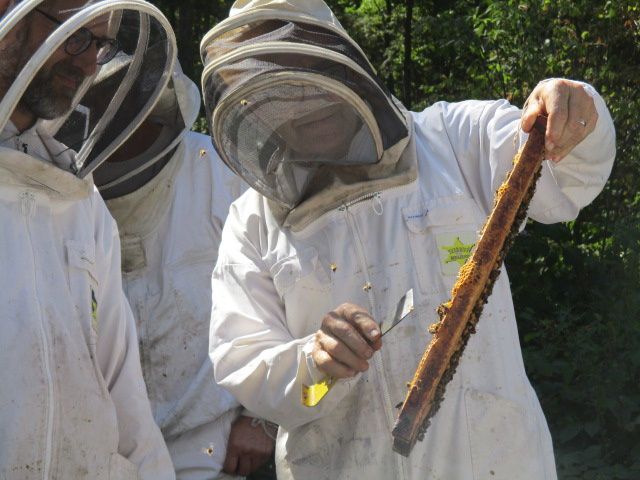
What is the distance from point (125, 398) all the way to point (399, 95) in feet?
16.4

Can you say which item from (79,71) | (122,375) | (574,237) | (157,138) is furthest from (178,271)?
(574,237)

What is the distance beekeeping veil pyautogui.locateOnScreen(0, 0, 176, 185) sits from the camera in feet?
8.81

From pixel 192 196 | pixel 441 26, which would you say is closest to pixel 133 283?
pixel 192 196

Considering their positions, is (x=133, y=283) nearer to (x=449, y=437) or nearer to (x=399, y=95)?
(x=449, y=437)

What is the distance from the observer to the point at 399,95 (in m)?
7.78

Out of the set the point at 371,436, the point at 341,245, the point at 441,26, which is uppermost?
the point at 341,245

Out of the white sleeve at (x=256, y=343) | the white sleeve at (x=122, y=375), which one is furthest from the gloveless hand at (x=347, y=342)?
the white sleeve at (x=122, y=375)

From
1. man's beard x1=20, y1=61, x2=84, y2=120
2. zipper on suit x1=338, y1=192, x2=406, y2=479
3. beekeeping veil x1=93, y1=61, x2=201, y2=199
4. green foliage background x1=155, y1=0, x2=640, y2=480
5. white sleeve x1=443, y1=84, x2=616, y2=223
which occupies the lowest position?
green foliage background x1=155, y1=0, x2=640, y2=480

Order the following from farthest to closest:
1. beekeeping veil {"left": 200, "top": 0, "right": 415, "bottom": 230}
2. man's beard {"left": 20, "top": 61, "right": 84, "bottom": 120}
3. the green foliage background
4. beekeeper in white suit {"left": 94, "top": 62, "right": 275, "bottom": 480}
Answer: the green foliage background → beekeeper in white suit {"left": 94, "top": 62, "right": 275, "bottom": 480} → beekeeping veil {"left": 200, "top": 0, "right": 415, "bottom": 230} → man's beard {"left": 20, "top": 61, "right": 84, "bottom": 120}

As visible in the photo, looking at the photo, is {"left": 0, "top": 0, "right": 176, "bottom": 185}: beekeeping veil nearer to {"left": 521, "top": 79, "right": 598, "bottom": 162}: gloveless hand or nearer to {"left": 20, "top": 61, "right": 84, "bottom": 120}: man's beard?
{"left": 20, "top": 61, "right": 84, "bottom": 120}: man's beard

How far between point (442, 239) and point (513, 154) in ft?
0.92

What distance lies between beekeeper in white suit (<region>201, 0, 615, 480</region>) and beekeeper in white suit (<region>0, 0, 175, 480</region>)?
0.29 m

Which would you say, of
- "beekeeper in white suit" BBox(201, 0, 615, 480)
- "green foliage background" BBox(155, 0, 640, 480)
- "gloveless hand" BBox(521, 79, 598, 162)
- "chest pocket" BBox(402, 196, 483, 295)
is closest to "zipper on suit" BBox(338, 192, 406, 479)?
"beekeeper in white suit" BBox(201, 0, 615, 480)

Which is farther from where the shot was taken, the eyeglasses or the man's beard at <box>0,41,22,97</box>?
the eyeglasses
